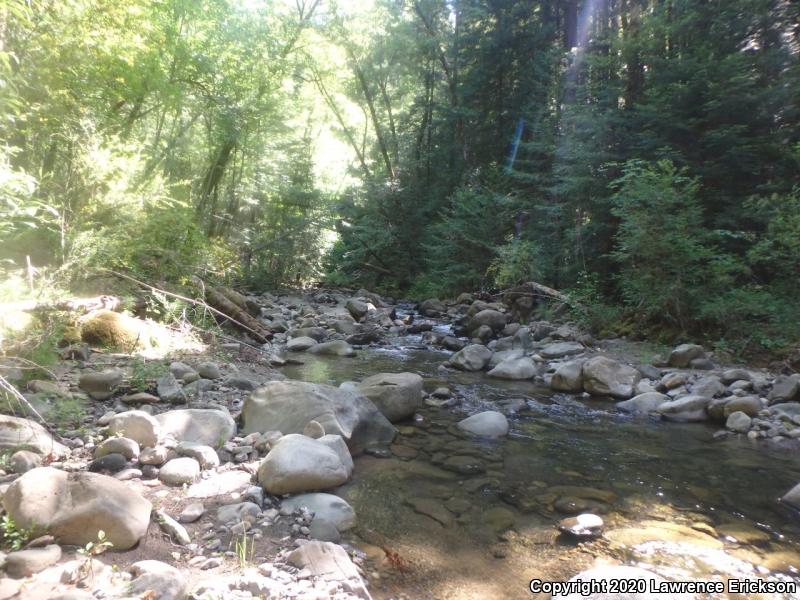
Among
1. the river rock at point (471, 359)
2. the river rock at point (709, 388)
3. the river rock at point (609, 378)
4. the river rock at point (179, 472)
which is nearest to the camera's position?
the river rock at point (179, 472)

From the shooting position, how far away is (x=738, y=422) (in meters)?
5.63

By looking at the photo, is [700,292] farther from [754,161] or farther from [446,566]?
[446,566]

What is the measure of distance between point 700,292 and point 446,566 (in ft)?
25.4

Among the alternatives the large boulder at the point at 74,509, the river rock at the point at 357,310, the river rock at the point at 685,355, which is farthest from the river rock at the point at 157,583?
the river rock at the point at 357,310

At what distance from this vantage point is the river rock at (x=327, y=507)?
3.22 metres

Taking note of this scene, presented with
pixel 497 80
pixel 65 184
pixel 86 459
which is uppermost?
pixel 497 80

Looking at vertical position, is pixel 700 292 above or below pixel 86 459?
above

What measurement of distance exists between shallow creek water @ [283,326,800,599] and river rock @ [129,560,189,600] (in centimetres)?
99

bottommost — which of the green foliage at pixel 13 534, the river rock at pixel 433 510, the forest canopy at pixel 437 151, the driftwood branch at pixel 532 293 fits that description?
the river rock at pixel 433 510

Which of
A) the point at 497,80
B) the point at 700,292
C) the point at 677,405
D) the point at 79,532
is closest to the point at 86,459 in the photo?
the point at 79,532

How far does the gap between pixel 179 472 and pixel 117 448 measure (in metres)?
0.55

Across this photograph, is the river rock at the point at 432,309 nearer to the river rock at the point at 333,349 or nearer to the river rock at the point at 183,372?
the river rock at the point at 333,349

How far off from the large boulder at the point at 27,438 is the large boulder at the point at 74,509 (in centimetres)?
85

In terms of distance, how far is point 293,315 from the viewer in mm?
12641
